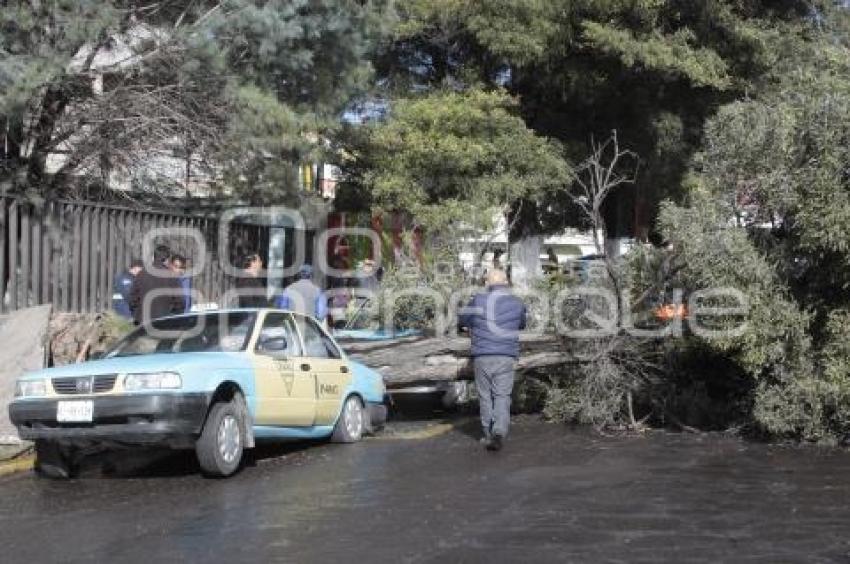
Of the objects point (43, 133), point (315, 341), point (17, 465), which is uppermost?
point (43, 133)

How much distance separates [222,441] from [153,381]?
2.55 ft

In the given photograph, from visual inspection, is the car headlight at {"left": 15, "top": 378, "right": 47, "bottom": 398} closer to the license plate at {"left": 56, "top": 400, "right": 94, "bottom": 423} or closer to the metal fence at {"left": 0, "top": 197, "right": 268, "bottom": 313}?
the license plate at {"left": 56, "top": 400, "right": 94, "bottom": 423}

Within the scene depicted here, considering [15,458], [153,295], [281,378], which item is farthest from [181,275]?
[281,378]

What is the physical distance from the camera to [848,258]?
30.7 feet

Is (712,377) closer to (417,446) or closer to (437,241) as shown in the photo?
(417,446)

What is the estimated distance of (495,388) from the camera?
1016 centimetres

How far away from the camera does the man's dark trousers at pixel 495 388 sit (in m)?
10.1

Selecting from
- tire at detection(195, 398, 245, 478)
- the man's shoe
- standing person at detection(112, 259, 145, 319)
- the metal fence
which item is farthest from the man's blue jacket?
the metal fence

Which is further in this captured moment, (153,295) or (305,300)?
(305,300)

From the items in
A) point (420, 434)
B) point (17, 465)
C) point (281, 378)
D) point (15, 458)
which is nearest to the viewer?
point (281, 378)

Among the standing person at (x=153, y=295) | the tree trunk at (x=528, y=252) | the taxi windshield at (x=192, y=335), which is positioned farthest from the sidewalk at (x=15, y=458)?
the tree trunk at (x=528, y=252)

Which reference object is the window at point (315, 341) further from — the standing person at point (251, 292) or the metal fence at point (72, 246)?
the standing person at point (251, 292)

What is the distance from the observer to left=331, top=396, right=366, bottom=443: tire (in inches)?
425

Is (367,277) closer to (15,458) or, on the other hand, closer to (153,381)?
(15,458)
